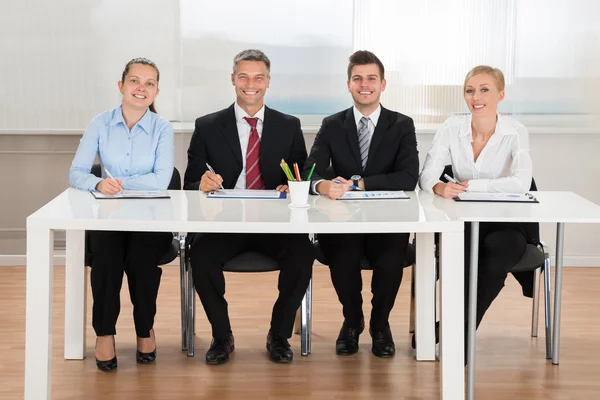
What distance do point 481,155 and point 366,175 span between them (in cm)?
48

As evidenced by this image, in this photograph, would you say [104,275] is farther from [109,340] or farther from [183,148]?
[183,148]

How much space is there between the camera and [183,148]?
17.5 feet

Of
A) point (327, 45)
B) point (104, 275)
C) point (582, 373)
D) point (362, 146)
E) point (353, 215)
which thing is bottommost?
point (582, 373)

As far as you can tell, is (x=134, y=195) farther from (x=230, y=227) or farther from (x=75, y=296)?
(x=230, y=227)

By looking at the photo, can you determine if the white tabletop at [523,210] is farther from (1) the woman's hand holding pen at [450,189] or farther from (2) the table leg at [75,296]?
(2) the table leg at [75,296]

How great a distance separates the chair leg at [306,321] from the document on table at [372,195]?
0.43 meters

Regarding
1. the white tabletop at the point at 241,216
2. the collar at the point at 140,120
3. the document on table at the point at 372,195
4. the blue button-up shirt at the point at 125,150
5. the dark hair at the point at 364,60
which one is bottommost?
the white tabletop at the point at 241,216

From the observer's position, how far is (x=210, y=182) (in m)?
3.43

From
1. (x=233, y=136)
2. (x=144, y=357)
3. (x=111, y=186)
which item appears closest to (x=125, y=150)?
(x=111, y=186)

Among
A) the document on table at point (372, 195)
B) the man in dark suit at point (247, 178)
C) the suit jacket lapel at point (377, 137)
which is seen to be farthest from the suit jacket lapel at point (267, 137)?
the document on table at point (372, 195)

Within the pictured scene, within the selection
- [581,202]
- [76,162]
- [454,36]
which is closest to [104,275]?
[76,162]

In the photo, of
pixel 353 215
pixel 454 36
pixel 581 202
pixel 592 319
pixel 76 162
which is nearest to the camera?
pixel 353 215

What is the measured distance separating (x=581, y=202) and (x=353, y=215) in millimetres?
941

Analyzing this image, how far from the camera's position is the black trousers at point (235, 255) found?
3391 millimetres
